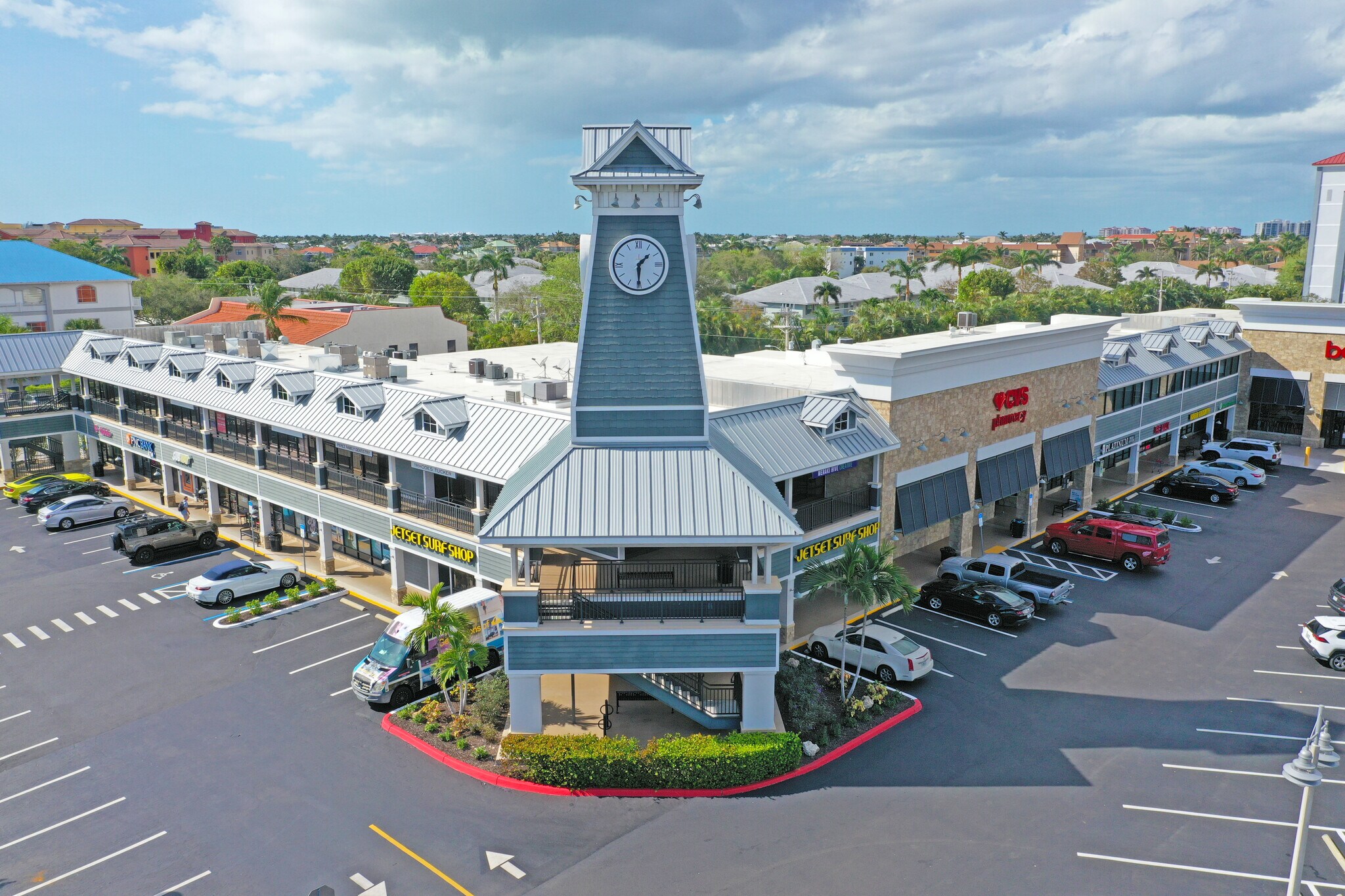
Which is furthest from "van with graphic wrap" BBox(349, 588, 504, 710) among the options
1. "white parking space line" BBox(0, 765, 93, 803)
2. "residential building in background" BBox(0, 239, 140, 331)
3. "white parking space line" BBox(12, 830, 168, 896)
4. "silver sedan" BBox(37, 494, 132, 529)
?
"residential building in background" BBox(0, 239, 140, 331)

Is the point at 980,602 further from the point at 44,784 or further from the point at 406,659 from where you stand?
the point at 44,784

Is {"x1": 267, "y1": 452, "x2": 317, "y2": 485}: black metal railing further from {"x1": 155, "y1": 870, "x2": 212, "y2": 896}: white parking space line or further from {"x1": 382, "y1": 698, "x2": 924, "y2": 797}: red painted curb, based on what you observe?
{"x1": 155, "y1": 870, "x2": 212, "y2": 896}: white parking space line

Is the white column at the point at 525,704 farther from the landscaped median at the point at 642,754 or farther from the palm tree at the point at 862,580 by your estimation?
the palm tree at the point at 862,580

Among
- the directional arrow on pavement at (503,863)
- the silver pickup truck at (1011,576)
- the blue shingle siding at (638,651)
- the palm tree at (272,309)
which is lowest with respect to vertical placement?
the directional arrow on pavement at (503,863)

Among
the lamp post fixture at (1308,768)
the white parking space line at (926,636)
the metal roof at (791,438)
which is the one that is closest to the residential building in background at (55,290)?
the metal roof at (791,438)

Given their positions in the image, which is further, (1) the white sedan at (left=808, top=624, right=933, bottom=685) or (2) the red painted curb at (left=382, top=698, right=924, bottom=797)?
(1) the white sedan at (left=808, top=624, right=933, bottom=685)

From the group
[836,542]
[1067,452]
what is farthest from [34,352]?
[1067,452]

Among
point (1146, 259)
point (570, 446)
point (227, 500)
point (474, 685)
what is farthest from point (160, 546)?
point (1146, 259)
